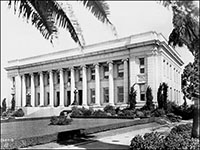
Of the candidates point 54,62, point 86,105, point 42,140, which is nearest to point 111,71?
point 86,105

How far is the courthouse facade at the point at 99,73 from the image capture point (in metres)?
38.6

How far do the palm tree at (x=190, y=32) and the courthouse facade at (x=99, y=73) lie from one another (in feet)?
78.6

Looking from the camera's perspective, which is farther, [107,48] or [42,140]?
[107,48]

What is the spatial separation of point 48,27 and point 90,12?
1.25 metres

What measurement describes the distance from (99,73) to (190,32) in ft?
115

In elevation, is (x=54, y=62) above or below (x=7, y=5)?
above

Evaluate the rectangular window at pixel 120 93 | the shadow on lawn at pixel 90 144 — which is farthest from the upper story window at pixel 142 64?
the shadow on lawn at pixel 90 144

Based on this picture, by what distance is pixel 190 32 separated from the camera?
31.8 feet

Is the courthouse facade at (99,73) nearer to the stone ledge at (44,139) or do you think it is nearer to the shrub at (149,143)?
the stone ledge at (44,139)

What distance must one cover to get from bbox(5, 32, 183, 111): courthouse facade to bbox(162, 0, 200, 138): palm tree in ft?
78.6

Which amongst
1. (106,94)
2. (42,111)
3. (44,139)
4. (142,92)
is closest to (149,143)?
(44,139)

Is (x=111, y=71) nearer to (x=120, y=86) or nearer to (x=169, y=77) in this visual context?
(x=120, y=86)

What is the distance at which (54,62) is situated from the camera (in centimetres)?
4981

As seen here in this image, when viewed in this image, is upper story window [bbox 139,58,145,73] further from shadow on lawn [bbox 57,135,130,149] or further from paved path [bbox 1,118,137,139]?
shadow on lawn [bbox 57,135,130,149]
